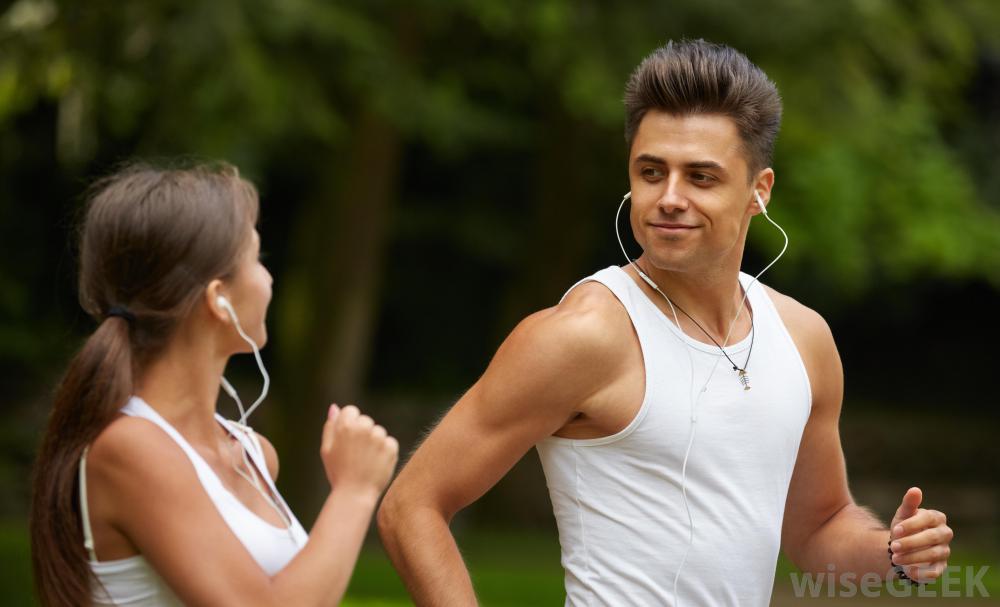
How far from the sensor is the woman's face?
2678 millimetres

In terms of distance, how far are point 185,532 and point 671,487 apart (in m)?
0.98

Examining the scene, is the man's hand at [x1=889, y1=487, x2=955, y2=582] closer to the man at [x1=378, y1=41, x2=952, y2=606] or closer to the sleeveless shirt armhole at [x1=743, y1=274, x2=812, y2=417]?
the man at [x1=378, y1=41, x2=952, y2=606]

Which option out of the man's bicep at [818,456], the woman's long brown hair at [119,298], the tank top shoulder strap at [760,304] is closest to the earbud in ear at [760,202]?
the tank top shoulder strap at [760,304]

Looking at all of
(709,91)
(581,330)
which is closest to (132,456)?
(581,330)

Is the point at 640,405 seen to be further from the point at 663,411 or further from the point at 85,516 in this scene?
the point at 85,516

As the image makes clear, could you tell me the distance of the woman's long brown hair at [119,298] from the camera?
2.47m

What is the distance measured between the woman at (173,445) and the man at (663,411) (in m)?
0.24

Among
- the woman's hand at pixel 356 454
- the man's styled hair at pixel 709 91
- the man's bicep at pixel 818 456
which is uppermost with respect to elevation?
the man's styled hair at pixel 709 91

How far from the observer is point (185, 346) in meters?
2.66

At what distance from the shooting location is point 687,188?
2.86 m

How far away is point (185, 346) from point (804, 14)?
7.77 metres

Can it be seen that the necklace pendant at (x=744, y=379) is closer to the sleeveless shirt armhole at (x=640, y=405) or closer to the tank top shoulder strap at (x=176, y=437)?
the sleeveless shirt armhole at (x=640, y=405)

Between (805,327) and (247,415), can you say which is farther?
(805,327)

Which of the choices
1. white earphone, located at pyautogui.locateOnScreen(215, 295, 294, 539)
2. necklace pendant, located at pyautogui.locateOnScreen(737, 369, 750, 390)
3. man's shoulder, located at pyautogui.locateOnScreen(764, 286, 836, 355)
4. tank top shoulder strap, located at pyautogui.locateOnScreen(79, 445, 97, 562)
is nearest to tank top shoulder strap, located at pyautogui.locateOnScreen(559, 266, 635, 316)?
necklace pendant, located at pyautogui.locateOnScreen(737, 369, 750, 390)
